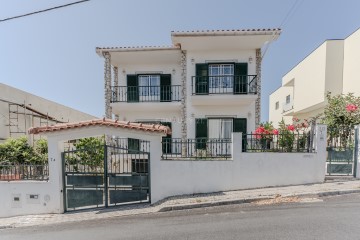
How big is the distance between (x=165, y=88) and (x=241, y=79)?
4666 millimetres

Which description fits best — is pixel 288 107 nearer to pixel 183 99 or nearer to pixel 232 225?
pixel 183 99

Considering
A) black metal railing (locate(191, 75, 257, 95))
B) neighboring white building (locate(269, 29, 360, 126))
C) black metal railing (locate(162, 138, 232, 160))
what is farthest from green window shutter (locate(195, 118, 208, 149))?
neighboring white building (locate(269, 29, 360, 126))

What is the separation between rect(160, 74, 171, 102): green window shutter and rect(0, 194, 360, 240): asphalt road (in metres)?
8.05

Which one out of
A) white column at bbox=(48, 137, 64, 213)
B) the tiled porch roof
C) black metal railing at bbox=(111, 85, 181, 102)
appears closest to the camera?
the tiled porch roof

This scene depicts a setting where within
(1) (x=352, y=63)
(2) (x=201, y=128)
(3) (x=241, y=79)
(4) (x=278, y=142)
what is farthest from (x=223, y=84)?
(1) (x=352, y=63)

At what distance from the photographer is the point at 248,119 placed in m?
12.2

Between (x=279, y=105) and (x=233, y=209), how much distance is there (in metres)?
26.7

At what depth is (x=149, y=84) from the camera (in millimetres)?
13477

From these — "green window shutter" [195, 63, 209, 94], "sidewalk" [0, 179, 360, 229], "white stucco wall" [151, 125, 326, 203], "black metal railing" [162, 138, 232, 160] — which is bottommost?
"sidewalk" [0, 179, 360, 229]

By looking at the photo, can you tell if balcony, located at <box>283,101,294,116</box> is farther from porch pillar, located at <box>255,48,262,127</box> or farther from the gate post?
the gate post

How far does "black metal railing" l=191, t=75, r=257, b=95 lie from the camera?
1191cm

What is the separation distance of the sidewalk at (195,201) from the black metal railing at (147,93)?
7.17 metres

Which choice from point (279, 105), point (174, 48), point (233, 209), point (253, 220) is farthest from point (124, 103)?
point (279, 105)

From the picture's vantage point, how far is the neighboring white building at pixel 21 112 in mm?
14445
